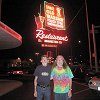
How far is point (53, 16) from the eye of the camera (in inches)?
1762

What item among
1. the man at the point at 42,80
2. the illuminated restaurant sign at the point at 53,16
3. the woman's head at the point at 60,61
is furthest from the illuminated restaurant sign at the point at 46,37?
the woman's head at the point at 60,61

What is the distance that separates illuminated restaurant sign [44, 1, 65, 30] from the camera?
4388 centimetres

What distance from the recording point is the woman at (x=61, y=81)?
6.85m

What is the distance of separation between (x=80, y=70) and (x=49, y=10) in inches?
781

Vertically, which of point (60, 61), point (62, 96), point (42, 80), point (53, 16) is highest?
point (53, 16)

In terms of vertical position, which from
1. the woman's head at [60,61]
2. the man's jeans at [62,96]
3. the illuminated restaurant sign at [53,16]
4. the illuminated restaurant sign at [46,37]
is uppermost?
the illuminated restaurant sign at [53,16]

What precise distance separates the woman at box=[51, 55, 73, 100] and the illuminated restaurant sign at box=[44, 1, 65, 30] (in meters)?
36.6

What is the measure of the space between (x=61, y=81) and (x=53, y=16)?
38390 mm

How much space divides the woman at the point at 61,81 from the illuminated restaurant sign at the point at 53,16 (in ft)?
120

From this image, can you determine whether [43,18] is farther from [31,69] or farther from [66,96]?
[66,96]

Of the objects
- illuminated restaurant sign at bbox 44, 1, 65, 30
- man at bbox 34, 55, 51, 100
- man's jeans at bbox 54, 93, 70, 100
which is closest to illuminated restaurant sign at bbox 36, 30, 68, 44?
illuminated restaurant sign at bbox 44, 1, 65, 30

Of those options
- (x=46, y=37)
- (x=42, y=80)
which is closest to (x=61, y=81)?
(x=42, y=80)

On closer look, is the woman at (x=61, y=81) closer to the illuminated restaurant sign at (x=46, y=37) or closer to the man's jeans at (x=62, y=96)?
the man's jeans at (x=62, y=96)

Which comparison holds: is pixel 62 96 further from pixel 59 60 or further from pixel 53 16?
pixel 53 16
